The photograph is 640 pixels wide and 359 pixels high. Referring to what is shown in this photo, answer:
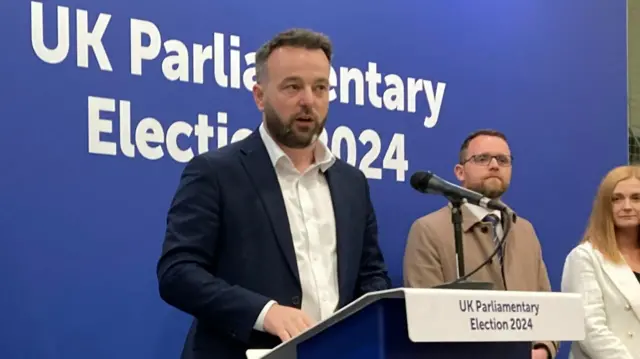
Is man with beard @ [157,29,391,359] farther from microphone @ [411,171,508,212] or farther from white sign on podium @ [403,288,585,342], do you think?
white sign on podium @ [403,288,585,342]

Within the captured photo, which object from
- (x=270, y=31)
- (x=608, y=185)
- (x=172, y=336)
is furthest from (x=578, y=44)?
(x=172, y=336)

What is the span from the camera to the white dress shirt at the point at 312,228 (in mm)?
2248

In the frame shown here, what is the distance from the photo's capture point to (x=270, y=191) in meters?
2.26

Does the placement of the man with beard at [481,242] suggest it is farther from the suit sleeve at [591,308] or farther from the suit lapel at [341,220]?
the suit lapel at [341,220]

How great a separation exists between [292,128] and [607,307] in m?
1.95

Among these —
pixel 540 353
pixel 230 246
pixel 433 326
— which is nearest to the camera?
pixel 433 326

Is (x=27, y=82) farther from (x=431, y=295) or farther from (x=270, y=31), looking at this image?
(x=431, y=295)

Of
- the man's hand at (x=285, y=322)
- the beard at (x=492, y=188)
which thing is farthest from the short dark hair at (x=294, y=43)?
the beard at (x=492, y=188)

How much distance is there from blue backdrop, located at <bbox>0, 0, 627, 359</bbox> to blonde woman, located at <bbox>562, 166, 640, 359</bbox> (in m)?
0.48

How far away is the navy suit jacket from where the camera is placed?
2057 millimetres

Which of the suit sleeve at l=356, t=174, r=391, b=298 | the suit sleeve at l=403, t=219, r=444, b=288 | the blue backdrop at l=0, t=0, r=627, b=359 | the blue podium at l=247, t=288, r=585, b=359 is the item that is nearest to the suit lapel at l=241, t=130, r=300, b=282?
the suit sleeve at l=356, t=174, r=391, b=298

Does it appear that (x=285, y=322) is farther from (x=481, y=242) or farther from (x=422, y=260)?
(x=481, y=242)

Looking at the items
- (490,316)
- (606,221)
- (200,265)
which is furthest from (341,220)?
(606,221)

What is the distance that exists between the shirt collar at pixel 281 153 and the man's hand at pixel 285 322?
22.1 inches
